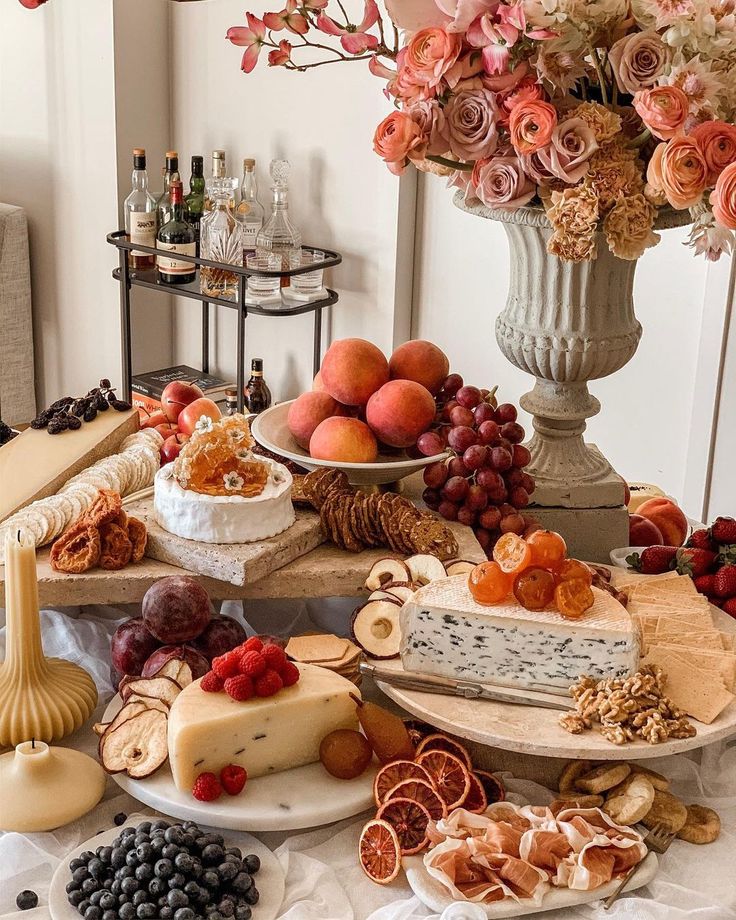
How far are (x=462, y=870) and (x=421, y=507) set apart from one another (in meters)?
0.64

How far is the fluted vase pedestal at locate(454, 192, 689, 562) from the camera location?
1.51m

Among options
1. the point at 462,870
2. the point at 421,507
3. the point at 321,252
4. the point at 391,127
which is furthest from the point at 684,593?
the point at 321,252

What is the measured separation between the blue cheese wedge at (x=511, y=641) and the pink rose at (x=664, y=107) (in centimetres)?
53

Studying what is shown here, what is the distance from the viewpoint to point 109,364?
12.2 ft

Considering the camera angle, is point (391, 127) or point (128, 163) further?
point (128, 163)

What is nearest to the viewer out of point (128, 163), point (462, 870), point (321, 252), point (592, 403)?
point (462, 870)

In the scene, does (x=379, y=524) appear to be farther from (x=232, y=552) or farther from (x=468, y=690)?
Result: (x=468, y=690)

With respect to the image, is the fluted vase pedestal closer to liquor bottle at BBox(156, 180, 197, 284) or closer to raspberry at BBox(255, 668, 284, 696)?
raspberry at BBox(255, 668, 284, 696)

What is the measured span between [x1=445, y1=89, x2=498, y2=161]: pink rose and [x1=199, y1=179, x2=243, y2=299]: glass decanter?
175 centimetres

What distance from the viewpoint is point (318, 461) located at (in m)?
1.52

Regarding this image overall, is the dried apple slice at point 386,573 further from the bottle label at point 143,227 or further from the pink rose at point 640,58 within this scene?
the bottle label at point 143,227

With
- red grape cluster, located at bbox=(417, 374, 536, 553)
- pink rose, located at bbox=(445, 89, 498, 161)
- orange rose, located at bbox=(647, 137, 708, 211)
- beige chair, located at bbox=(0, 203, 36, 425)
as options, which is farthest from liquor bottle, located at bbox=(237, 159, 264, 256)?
orange rose, located at bbox=(647, 137, 708, 211)

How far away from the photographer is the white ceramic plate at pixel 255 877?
102cm

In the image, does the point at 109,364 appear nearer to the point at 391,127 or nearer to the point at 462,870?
the point at 391,127
